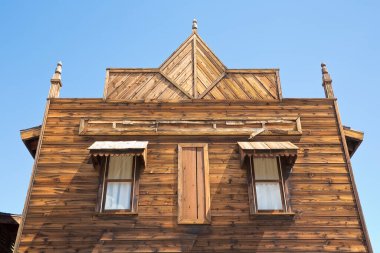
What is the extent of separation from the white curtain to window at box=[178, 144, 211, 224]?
5.09ft

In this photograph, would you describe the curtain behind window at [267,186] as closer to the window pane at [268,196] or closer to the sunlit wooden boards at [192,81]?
the window pane at [268,196]

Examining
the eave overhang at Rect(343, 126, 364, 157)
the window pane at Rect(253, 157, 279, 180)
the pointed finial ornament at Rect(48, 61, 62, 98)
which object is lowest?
the window pane at Rect(253, 157, 279, 180)

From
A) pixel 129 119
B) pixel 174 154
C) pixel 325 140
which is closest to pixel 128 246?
pixel 174 154

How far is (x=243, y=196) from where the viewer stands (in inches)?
424

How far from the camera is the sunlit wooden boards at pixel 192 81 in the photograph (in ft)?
42.3

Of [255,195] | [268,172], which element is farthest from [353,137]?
[255,195]

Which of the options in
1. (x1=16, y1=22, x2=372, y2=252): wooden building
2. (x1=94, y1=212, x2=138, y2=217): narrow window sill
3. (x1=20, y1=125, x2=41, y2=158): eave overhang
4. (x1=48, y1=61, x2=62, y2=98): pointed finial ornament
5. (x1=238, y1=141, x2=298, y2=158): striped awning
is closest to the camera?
(x1=16, y1=22, x2=372, y2=252): wooden building

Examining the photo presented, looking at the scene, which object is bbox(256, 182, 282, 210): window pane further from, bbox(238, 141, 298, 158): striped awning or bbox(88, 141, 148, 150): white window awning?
bbox(88, 141, 148, 150): white window awning

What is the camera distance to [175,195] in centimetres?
1077

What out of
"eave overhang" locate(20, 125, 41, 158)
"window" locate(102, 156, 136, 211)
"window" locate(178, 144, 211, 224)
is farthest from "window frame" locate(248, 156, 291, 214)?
"eave overhang" locate(20, 125, 41, 158)

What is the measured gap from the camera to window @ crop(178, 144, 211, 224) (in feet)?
34.2

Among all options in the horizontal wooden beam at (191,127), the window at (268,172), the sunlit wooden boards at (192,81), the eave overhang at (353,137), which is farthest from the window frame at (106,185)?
the eave overhang at (353,137)

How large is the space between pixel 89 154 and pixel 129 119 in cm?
176

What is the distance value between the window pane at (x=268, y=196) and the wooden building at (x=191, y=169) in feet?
0.10
